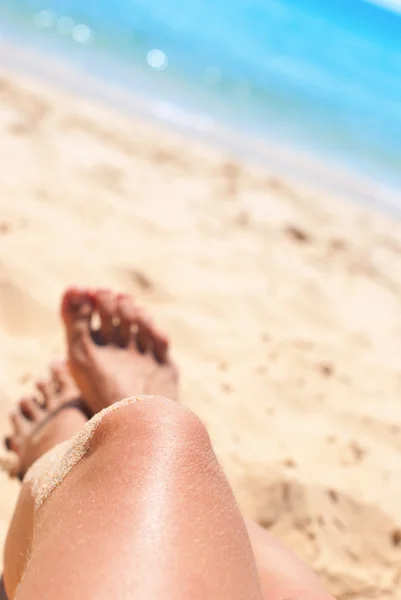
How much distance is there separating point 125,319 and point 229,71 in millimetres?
A: 6673

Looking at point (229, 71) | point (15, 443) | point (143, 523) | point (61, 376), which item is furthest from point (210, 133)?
point (143, 523)

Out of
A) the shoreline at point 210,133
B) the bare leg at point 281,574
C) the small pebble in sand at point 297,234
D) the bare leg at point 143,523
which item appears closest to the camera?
the bare leg at point 143,523

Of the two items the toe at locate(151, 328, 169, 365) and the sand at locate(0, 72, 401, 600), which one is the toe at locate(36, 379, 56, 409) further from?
the toe at locate(151, 328, 169, 365)

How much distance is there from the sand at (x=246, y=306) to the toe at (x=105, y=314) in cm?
24

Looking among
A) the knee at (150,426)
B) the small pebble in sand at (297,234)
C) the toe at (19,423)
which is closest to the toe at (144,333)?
the toe at (19,423)

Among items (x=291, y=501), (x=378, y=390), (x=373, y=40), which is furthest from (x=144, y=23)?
(x=373, y=40)

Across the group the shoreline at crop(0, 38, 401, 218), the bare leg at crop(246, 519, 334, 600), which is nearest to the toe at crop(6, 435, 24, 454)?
the bare leg at crop(246, 519, 334, 600)

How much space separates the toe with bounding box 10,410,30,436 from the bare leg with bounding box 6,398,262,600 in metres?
0.66

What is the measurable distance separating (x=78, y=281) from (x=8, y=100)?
7.33ft

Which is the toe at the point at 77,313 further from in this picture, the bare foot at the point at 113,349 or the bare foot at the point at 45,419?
the bare foot at the point at 45,419

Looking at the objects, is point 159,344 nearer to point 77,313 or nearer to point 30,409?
point 77,313

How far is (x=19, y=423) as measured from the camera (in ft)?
6.14

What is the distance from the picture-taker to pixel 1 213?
9.29 feet

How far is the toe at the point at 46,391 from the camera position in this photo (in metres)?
1.96
